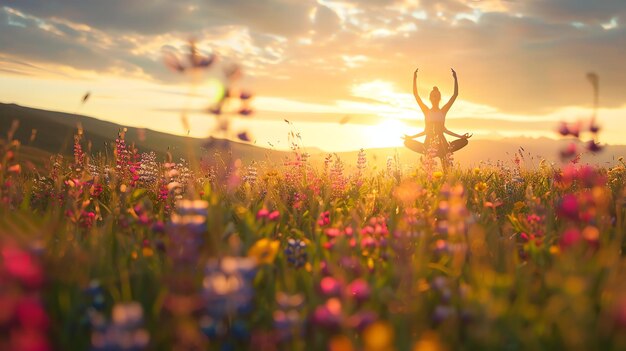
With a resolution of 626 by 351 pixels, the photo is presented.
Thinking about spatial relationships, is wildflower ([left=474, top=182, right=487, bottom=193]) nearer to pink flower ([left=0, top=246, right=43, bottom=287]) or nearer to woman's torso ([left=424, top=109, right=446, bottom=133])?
pink flower ([left=0, top=246, right=43, bottom=287])

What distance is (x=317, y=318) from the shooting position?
1.72 meters

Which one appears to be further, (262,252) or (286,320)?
(262,252)

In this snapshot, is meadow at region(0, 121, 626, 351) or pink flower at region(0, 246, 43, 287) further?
meadow at region(0, 121, 626, 351)

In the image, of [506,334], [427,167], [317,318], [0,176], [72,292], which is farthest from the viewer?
[427,167]

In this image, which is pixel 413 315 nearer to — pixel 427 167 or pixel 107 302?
pixel 107 302

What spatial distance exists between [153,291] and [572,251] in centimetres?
199

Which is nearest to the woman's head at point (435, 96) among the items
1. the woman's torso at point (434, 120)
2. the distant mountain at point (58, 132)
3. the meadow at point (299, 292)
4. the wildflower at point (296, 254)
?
the woman's torso at point (434, 120)

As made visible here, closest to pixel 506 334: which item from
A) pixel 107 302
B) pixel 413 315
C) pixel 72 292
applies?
pixel 413 315

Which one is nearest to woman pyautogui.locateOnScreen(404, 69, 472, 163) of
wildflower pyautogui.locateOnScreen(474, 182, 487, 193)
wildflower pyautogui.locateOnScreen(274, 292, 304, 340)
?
wildflower pyautogui.locateOnScreen(474, 182, 487, 193)

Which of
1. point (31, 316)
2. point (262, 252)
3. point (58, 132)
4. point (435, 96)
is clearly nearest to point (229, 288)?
point (31, 316)

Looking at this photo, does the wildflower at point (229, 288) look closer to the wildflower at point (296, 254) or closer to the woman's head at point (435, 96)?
the wildflower at point (296, 254)

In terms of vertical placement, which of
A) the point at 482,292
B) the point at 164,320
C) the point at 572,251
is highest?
the point at 572,251

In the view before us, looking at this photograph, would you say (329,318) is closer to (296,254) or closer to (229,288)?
(229,288)

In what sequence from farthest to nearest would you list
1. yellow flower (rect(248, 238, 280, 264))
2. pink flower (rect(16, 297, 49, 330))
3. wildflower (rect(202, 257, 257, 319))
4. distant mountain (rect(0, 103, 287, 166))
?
distant mountain (rect(0, 103, 287, 166))
yellow flower (rect(248, 238, 280, 264))
wildflower (rect(202, 257, 257, 319))
pink flower (rect(16, 297, 49, 330))
